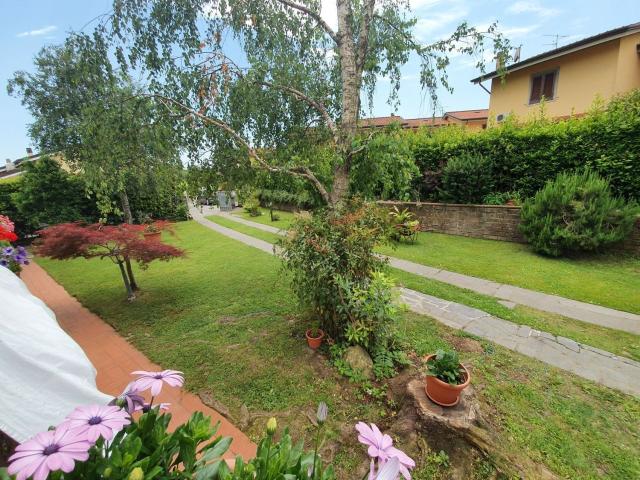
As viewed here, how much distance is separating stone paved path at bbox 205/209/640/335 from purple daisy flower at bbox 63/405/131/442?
314 centimetres

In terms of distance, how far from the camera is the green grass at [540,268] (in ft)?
17.1

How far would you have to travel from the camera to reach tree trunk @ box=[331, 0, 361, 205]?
3.41 m

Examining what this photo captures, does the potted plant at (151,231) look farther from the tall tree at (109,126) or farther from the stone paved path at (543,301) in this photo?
the stone paved path at (543,301)

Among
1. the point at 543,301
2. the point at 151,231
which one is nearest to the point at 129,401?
the point at 151,231

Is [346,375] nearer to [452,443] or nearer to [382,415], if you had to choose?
[382,415]

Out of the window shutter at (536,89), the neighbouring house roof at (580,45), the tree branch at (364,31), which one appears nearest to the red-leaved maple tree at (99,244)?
the tree branch at (364,31)

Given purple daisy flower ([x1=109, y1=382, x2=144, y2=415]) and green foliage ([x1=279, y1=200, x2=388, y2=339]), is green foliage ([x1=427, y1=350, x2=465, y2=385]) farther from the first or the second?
purple daisy flower ([x1=109, y1=382, x2=144, y2=415])

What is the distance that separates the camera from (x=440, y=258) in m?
7.42

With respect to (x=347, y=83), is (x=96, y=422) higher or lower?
lower

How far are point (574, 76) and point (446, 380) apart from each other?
17.2 m

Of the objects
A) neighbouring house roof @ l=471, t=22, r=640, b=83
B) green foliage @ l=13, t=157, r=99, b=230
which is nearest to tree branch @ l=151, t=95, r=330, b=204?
neighbouring house roof @ l=471, t=22, r=640, b=83

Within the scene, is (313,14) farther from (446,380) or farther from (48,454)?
(48,454)

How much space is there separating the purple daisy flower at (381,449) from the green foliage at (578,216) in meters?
7.91

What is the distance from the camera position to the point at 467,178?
30.5 ft
